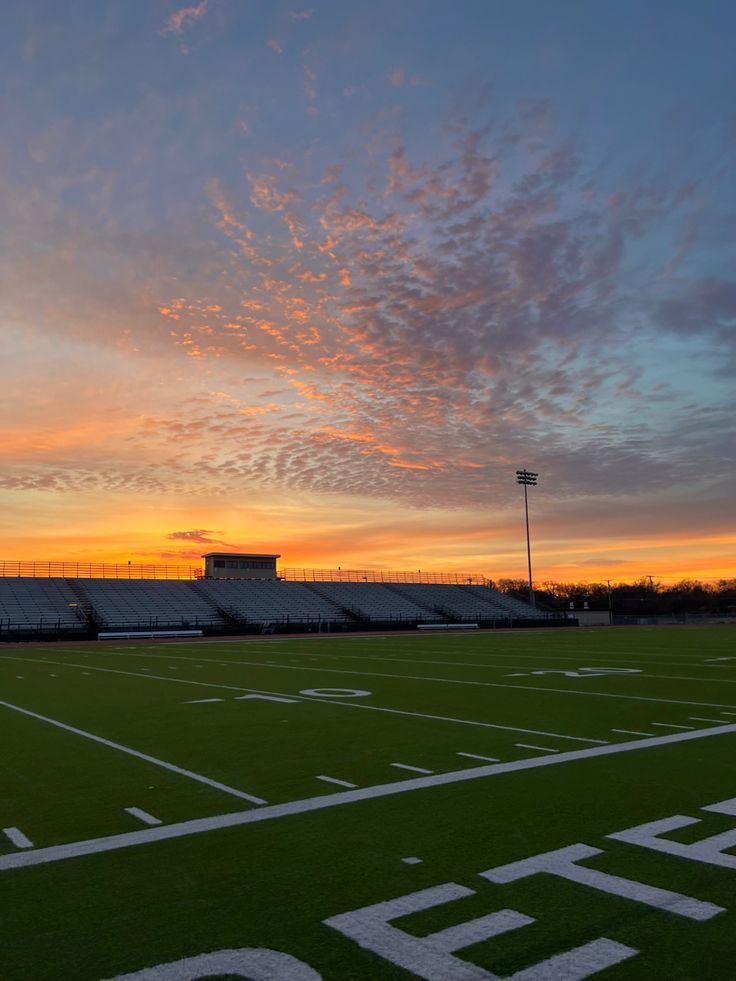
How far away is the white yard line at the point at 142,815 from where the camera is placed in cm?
596

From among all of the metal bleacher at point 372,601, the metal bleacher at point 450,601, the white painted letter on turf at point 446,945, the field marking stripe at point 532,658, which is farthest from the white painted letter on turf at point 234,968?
the metal bleacher at point 450,601

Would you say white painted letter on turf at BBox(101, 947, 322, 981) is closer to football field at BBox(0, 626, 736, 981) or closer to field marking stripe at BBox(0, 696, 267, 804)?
football field at BBox(0, 626, 736, 981)

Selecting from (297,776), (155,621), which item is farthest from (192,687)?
(155,621)

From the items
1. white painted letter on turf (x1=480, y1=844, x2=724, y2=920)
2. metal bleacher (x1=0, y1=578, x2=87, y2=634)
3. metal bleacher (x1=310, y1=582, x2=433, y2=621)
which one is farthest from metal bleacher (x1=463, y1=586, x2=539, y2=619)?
white painted letter on turf (x1=480, y1=844, x2=724, y2=920)

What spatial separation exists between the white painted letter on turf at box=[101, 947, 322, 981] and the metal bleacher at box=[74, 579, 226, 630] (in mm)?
46052

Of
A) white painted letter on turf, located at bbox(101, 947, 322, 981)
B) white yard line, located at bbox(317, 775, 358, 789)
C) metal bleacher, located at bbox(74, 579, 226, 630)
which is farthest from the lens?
metal bleacher, located at bbox(74, 579, 226, 630)

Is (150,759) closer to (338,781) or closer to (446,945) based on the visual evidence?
(338,781)

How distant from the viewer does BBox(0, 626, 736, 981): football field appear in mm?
3707

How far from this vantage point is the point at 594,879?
4.59 meters

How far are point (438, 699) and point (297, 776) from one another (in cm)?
620

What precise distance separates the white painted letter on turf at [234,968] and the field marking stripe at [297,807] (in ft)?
6.09

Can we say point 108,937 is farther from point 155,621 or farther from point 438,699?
point 155,621

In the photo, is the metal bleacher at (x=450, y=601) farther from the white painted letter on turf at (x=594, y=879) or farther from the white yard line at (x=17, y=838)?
the white painted letter on turf at (x=594, y=879)

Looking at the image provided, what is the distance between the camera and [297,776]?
739 centimetres
